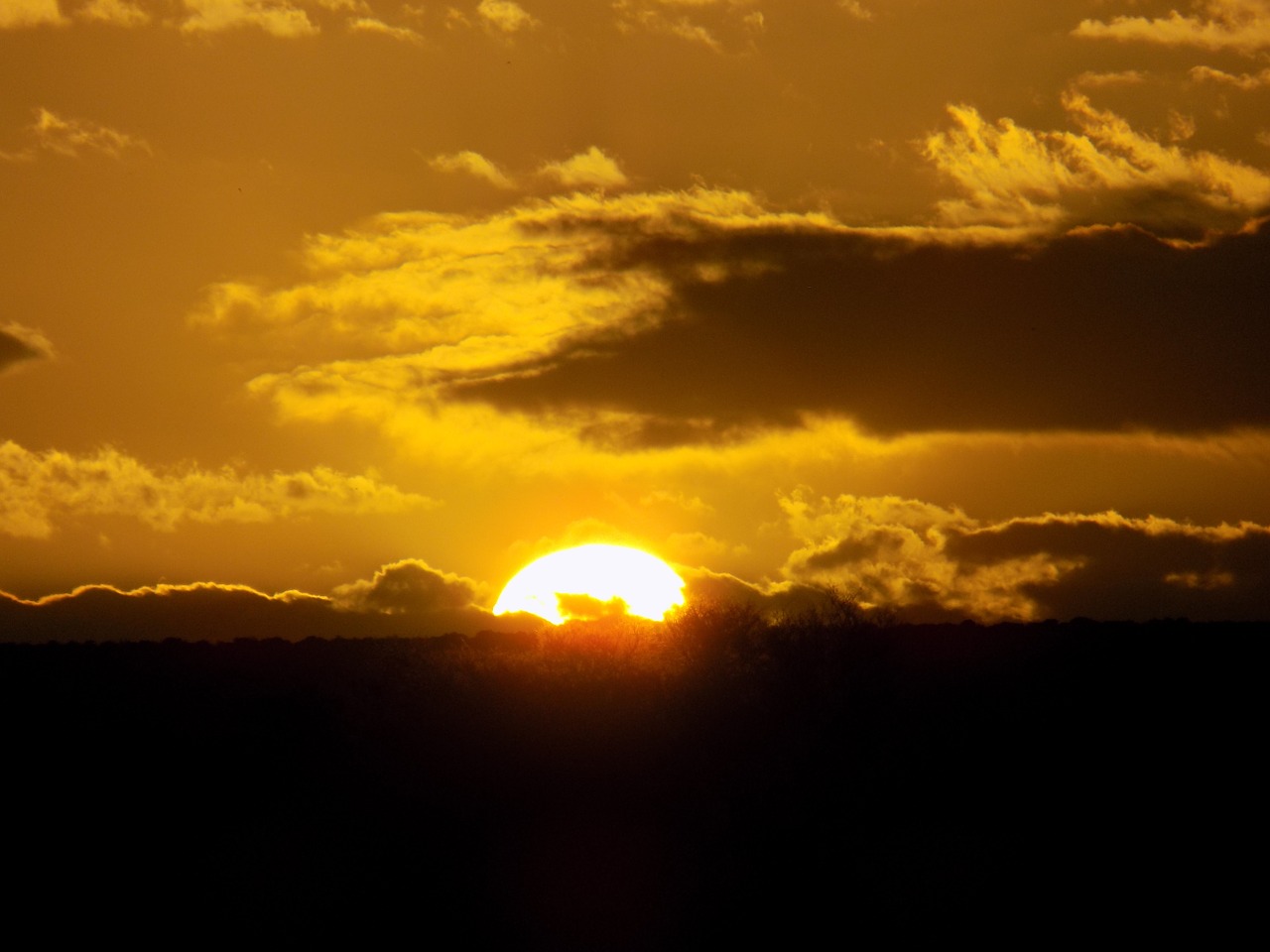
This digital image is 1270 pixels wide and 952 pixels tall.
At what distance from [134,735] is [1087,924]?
18.6m

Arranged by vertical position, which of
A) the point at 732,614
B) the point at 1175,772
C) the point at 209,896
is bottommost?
the point at 209,896

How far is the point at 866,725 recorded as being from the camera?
24453mm

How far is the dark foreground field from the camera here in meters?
16.3

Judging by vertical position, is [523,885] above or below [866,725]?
below

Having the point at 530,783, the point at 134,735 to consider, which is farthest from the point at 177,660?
the point at 530,783

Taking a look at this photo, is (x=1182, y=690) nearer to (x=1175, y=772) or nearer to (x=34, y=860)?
(x=1175, y=772)

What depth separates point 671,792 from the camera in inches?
845

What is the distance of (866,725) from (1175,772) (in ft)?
17.2

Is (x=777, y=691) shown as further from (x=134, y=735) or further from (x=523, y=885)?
(x=134, y=735)

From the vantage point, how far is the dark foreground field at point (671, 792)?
16.3 m

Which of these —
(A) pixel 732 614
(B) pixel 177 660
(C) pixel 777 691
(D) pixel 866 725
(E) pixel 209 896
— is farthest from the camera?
(B) pixel 177 660

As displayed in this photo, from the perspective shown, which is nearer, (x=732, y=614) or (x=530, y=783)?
(x=530, y=783)

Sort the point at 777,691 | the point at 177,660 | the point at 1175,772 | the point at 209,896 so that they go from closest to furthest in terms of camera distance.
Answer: the point at 209,896
the point at 1175,772
the point at 777,691
the point at 177,660

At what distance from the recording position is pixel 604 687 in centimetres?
2591
